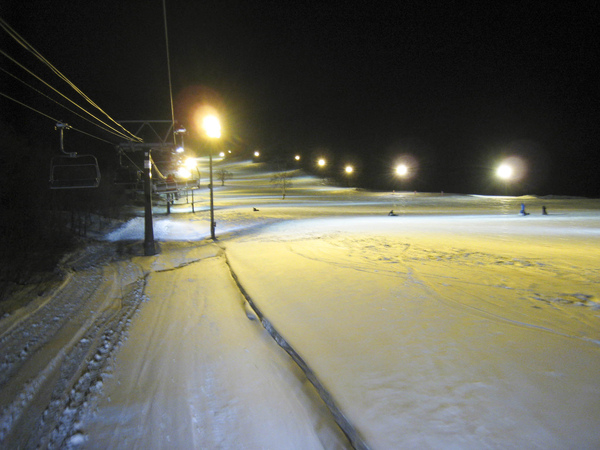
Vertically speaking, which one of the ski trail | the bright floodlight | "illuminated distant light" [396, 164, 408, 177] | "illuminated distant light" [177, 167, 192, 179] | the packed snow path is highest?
"illuminated distant light" [396, 164, 408, 177]

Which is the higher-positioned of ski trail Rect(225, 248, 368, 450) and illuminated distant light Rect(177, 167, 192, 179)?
illuminated distant light Rect(177, 167, 192, 179)

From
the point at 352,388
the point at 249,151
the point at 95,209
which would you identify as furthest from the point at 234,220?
the point at 249,151

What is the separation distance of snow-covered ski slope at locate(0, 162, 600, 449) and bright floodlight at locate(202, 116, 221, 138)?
7731 mm

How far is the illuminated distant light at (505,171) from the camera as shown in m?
46.0

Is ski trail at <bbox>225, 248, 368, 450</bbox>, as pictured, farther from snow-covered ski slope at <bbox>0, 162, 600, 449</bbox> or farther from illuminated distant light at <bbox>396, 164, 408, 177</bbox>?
illuminated distant light at <bbox>396, 164, 408, 177</bbox>

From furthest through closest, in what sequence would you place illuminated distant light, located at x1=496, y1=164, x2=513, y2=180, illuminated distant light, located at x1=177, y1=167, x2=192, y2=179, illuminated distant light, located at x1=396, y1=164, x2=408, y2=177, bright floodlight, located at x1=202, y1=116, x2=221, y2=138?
illuminated distant light, located at x1=396, y1=164, x2=408, y2=177
illuminated distant light, located at x1=496, y1=164, x2=513, y2=180
illuminated distant light, located at x1=177, y1=167, x2=192, y2=179
bright floodlight, located at x1=202, y1=116, x2=221, y2=138

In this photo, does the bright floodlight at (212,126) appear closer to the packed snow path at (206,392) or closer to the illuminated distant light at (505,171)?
the packed snow path at (206,392)

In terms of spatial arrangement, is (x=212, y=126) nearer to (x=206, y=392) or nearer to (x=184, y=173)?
(x=206, y=392)

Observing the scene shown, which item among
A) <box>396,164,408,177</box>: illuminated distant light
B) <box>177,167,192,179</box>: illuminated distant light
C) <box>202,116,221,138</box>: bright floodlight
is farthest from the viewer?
<box>396,164,408,177</box>: illuminated distant light

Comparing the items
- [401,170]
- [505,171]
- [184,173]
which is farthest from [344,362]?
[401,170]

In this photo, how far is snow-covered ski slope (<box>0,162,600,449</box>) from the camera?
3.16 meters

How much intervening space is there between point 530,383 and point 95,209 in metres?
27.7

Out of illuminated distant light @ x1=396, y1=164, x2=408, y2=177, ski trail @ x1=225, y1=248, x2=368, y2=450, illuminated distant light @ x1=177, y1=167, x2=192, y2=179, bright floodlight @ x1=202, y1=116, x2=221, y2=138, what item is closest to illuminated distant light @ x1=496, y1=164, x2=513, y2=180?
illuminated distant light @ x1=396, y1=164, x2=408, y2=177

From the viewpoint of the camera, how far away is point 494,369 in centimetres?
400
